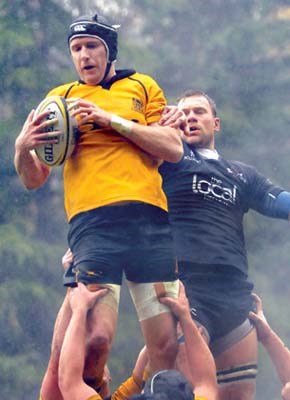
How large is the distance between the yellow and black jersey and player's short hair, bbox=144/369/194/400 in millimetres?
866

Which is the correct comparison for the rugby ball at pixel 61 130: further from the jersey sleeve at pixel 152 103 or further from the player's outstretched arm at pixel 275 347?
the player's outstretched arm at pixel 275 347

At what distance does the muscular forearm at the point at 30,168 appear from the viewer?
586cm

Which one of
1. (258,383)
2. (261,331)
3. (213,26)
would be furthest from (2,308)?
(261,331)

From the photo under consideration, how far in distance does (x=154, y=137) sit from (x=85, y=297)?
841 millimetres

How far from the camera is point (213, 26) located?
1417 centimetres

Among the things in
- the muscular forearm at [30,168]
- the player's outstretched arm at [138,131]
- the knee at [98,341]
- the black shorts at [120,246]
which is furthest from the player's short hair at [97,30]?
the knee at [98,341]

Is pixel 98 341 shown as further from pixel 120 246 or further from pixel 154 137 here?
pixel 154 137

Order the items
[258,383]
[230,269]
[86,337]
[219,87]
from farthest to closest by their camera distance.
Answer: [219,87] < [258,383] < [230,269] < [86,337]

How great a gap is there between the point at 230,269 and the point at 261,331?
546 mm

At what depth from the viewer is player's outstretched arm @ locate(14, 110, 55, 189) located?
5.72m

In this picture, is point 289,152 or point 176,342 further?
point 289,152

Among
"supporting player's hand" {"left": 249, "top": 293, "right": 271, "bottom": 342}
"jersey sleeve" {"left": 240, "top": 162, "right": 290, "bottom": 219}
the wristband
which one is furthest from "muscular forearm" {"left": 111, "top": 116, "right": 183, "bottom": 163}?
"supporting player's hand" {"left": 249, "top": 293, "right": 271, "bottom": 342}

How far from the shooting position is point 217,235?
21.3 ft

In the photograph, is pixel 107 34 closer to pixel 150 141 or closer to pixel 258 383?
pixel 150 141
